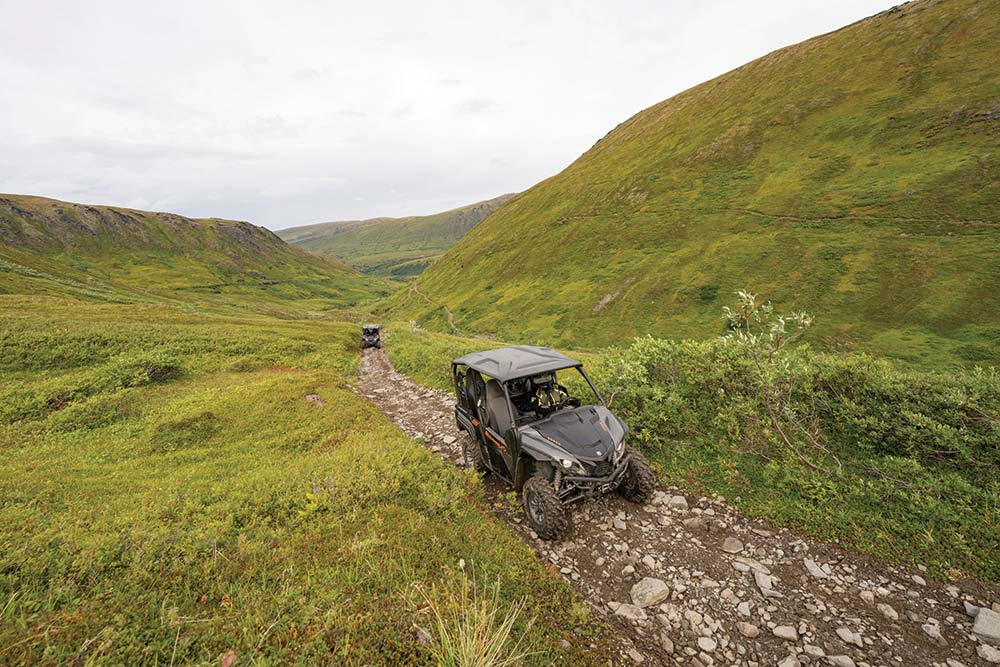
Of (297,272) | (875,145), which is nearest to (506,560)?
(875,145)

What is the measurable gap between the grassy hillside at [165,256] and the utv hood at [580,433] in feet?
351

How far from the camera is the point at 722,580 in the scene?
6090 millimetres

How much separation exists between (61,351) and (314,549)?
73.1 feet

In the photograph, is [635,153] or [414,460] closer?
[414,460]

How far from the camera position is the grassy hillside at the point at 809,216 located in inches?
1394

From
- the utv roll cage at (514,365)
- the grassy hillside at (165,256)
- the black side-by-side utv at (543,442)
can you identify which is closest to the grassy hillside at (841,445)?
the black side-by-side utv at (543,442)

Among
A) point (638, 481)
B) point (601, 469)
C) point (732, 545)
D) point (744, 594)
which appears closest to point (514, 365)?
point (601, 469)

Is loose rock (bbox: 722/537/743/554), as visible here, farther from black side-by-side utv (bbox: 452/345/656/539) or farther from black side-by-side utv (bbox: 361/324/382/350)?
black side-by-side utv (bbox: 361/324/382/350)

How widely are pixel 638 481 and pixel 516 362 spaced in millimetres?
3553

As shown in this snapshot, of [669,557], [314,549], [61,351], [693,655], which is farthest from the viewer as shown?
[61,351]

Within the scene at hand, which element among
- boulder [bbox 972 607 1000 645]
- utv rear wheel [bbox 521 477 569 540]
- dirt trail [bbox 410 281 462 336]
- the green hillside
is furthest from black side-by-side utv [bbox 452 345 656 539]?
dirt trail [bbox 410 281 462 336]

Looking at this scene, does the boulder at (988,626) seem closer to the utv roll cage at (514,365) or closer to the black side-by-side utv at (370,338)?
the utv roll cage at (514,365)

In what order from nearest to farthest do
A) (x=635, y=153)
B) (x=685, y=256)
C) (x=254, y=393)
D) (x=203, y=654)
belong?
(x=203, y=654) < (x=254, y=393) < (x=685, y=256) < (x=635, y=153)

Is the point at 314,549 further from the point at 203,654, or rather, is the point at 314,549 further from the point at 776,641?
the point at 776,641
